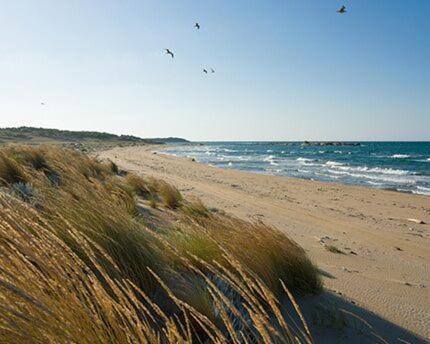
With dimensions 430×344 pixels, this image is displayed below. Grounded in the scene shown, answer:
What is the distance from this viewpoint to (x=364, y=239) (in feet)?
23.9

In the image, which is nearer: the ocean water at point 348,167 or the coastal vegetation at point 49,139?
the ocean water at point 348,167

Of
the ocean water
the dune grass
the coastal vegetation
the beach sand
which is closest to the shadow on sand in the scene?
the beach sand

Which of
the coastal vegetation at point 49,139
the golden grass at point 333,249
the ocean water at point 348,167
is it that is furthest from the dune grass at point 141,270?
the coastal vegetation at point 49,139

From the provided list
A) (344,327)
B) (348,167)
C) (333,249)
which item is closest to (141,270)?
(344,327)

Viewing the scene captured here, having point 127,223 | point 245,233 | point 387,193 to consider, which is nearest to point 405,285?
point 245,233

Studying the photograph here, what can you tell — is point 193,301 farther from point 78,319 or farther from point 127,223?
point 78,319

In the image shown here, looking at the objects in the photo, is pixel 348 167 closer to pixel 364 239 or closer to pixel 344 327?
pixel 364 239

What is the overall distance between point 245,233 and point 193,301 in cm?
113

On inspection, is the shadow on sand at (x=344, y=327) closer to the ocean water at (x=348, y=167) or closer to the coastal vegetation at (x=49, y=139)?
the ocean water at (x=348, y=167)

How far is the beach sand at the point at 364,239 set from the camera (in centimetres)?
351

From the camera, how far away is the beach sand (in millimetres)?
3506

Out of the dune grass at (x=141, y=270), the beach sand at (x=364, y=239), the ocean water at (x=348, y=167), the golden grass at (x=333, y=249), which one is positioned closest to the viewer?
the dune grass at (x=141, y=270)

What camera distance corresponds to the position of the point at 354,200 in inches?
542

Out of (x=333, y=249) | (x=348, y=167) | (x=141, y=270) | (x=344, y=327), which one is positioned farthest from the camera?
(x=348, y=167)
